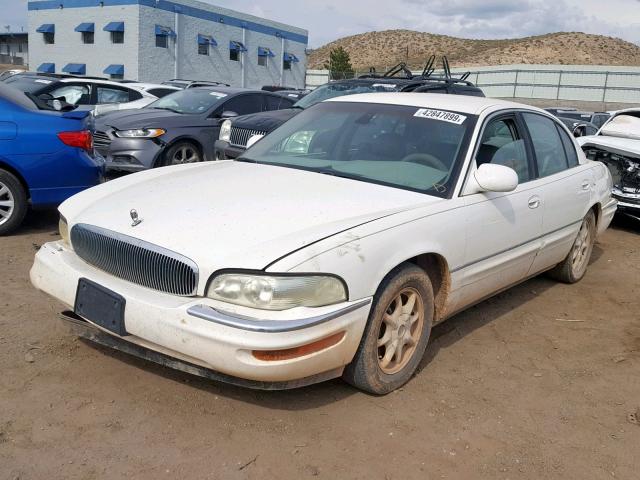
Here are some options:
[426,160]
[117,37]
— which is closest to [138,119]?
[426,160]

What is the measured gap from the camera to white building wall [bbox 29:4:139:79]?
34.1 meters

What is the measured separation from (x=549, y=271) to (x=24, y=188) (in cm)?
485

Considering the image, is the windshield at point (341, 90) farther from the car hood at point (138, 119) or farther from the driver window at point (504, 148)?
the driver window at point (504, 148)

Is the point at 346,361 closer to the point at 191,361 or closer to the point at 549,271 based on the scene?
the point at 191,361

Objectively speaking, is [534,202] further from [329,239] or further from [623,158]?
[623,158]

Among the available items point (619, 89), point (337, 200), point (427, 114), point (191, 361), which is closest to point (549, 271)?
point (427, 114)

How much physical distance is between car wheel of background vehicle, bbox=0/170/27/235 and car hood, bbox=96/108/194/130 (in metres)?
2.46

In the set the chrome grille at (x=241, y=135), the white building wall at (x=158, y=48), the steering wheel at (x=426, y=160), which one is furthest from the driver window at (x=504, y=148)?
the white building wall at (x=158, y=48)

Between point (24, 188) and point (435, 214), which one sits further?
point (24, 188)

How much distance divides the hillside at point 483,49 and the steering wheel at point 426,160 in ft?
203

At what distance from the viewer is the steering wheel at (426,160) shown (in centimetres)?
385

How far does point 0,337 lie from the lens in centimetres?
371

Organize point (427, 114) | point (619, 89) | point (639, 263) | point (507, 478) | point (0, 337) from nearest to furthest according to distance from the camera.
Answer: point (507, 478)
point (0, 337)
point (427, 114)
point (639, 263)
point (619, 89)

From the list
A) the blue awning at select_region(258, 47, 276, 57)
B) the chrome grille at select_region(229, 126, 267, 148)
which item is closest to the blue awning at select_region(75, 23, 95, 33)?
the blue awning at select_region(258, 47, 276, 57)
